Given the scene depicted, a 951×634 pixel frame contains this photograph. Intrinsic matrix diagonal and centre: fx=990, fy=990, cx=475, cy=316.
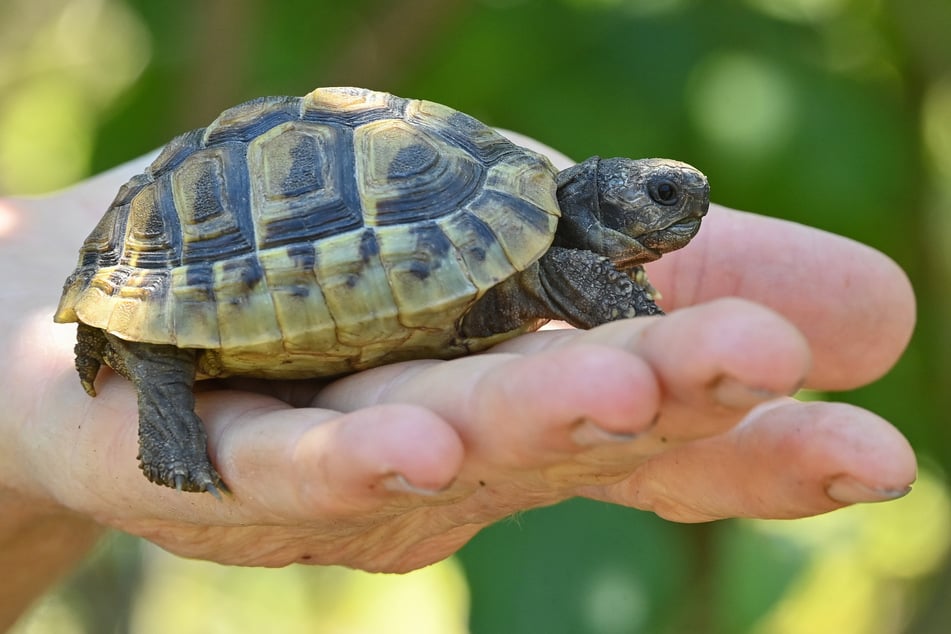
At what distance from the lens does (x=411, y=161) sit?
2955 millimetres

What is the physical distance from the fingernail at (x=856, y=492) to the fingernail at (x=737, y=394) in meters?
0.51

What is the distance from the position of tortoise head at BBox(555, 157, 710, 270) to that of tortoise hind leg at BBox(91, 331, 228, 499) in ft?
4.36

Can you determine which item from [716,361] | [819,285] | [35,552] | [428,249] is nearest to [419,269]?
[428,249]

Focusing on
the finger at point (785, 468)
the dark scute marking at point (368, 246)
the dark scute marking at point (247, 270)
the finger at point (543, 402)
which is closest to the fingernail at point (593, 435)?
the finger at point (543, 402)

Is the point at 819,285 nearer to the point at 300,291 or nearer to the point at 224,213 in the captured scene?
the point at 300,291

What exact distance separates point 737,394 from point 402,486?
0.67 m

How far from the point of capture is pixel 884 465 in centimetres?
209

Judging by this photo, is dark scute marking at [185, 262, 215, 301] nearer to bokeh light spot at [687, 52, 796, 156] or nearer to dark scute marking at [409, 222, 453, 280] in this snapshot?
dark scute marking at [409, 222, 453, 280]

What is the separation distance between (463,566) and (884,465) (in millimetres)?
2082

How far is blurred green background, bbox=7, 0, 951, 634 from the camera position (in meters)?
3.85

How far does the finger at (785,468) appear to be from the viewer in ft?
6.93

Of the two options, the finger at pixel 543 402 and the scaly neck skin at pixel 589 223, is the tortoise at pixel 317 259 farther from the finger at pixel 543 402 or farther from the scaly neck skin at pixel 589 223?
the finger at pixel 543 402

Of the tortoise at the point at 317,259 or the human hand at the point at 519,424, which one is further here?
the tortoise at the point at 317,259

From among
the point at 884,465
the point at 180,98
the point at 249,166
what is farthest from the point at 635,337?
the point at 180,98
